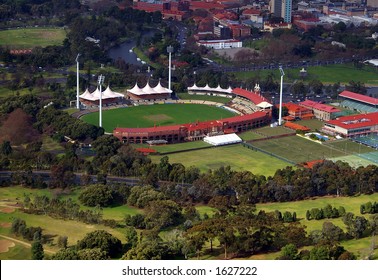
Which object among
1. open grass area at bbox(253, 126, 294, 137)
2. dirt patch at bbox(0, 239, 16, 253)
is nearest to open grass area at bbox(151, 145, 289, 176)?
open grass area at bbox(253, 126, 294, 137)

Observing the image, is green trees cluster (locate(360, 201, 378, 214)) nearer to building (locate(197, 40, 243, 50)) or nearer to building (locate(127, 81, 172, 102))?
building (locate(127, 81, 172, 102))

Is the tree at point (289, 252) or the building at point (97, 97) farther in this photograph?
the building at point (97, 97)

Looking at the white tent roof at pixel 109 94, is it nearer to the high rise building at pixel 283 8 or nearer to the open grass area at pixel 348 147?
the open grass area at pixel 348 147

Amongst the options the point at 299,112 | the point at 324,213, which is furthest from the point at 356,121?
the point at 324,213

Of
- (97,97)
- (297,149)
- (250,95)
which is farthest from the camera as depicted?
(250,95)

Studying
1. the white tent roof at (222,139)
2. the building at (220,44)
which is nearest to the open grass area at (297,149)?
the white tent roof at (222,139)

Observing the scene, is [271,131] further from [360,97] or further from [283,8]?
[283,8]
